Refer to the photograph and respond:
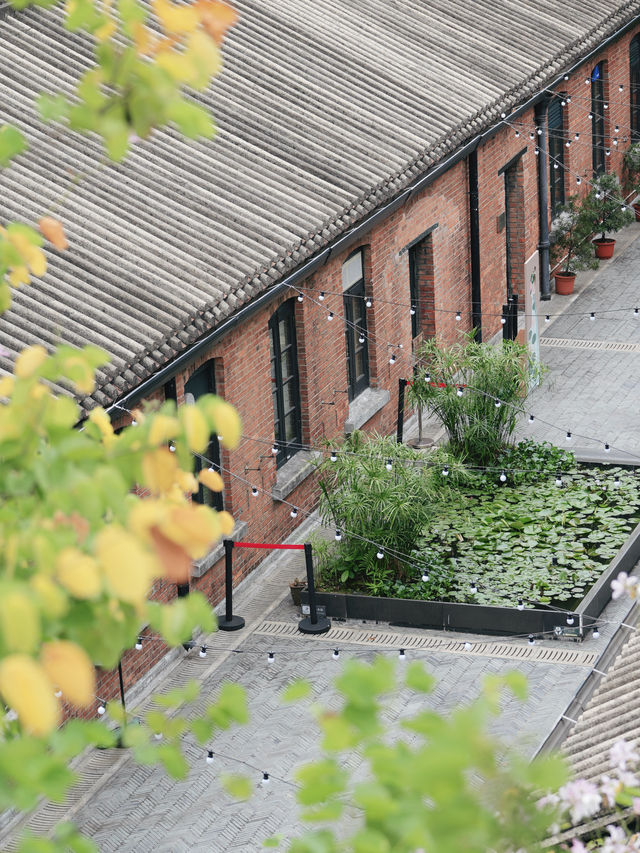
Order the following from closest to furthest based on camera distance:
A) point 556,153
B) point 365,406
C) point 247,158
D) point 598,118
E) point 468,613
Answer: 1. point 468,613
2. point 247,158
3. point 365,406
4. point 556,153
5. point 598,118

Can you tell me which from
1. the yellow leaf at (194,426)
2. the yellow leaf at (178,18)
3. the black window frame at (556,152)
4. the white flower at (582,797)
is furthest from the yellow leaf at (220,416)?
the black window frame at (556,152)

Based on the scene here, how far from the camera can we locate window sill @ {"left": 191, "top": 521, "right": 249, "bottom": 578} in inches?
546

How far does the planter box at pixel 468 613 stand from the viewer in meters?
13.5

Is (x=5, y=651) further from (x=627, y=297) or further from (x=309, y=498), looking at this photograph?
(x=627, y=297)

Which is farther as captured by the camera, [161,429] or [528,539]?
[528,539]

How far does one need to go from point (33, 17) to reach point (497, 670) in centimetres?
905

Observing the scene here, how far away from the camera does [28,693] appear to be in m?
2.88

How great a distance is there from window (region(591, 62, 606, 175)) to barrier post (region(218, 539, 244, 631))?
1449 centimetres

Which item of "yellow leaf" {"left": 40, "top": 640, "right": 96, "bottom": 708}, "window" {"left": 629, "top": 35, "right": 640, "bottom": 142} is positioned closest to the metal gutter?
"window" {"left": 629, "top": 35, "right": 640, "bottom": 142}

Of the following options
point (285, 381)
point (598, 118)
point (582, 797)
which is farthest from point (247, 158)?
Result: point (598, 118)

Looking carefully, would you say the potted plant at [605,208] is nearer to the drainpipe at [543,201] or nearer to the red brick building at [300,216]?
the red brick building at [300,216]

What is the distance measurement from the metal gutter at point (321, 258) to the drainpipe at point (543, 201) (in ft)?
1.15

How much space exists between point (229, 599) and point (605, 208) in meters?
12.5

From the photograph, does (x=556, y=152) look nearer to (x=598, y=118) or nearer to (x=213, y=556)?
(x=598, y=118)
